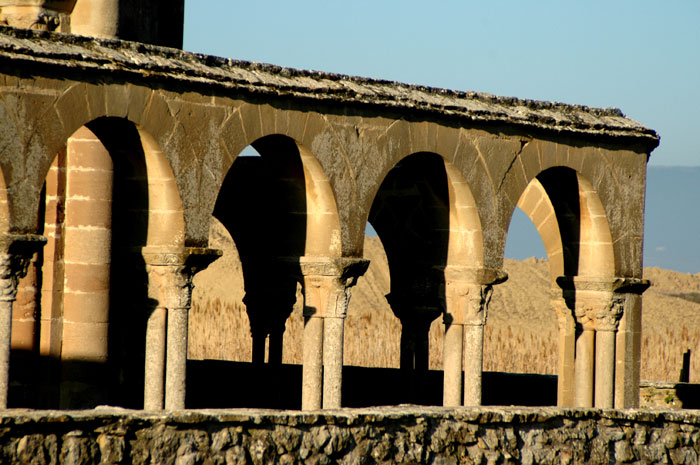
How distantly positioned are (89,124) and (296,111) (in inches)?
78.1

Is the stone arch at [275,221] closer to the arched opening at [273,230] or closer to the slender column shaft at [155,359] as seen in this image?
the arched opening at [273,230]

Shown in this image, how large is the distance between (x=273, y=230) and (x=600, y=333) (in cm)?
389

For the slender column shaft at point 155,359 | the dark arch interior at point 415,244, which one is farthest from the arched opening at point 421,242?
the slender column shaft at point 155,359

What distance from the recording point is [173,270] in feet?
42.3

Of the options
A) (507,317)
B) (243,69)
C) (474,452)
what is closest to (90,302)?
(243,69)

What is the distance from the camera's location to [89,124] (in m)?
12.8

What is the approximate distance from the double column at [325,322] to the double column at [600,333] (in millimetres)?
3388

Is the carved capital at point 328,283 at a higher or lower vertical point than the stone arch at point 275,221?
lower

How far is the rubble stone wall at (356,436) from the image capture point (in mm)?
8531

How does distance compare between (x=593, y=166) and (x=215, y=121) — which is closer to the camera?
(x=215, y=121)

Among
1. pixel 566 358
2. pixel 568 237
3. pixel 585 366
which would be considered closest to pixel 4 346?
pixel 568 237

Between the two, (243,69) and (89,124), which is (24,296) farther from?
(243,69)

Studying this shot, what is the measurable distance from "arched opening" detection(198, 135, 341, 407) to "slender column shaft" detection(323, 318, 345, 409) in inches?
25.8

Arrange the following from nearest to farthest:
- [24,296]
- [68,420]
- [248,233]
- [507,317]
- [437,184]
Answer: [68,420], [24,296], [437,184], [248,233], [507,317]
